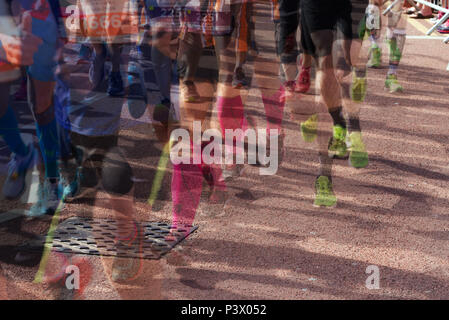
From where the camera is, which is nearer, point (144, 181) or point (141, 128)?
point (144, 181)

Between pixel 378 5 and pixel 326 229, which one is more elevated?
pixel 378 5

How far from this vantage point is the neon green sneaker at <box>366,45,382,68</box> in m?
9.61

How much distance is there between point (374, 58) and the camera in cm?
964

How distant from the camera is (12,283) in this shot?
400 cm

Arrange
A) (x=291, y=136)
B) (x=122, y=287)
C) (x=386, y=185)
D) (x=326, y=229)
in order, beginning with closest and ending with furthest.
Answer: (x=122, y=287) < (x=326, y=229) < (x=386, y=185) < (x=291, y=136)

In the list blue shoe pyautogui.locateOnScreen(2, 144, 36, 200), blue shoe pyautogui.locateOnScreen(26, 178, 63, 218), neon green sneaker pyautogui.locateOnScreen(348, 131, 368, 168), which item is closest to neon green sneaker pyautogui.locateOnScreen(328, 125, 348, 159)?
neon green sneaker pyautogui.locateOnScreen(348, 131, 368, 168)

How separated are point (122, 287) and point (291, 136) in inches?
127

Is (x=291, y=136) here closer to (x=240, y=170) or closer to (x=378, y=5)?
(x=240, y=170)

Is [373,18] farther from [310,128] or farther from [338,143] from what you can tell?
[338,143]

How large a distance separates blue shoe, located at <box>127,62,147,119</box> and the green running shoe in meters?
2.65

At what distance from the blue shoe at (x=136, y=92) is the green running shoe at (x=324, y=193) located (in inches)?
105

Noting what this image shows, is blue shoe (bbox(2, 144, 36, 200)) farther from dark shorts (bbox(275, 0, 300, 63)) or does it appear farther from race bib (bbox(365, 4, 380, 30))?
race bib (bbox(365, 4, 380, 30))

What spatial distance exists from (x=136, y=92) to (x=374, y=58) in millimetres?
3252

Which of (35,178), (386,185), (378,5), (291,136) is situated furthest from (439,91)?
(35,178)
